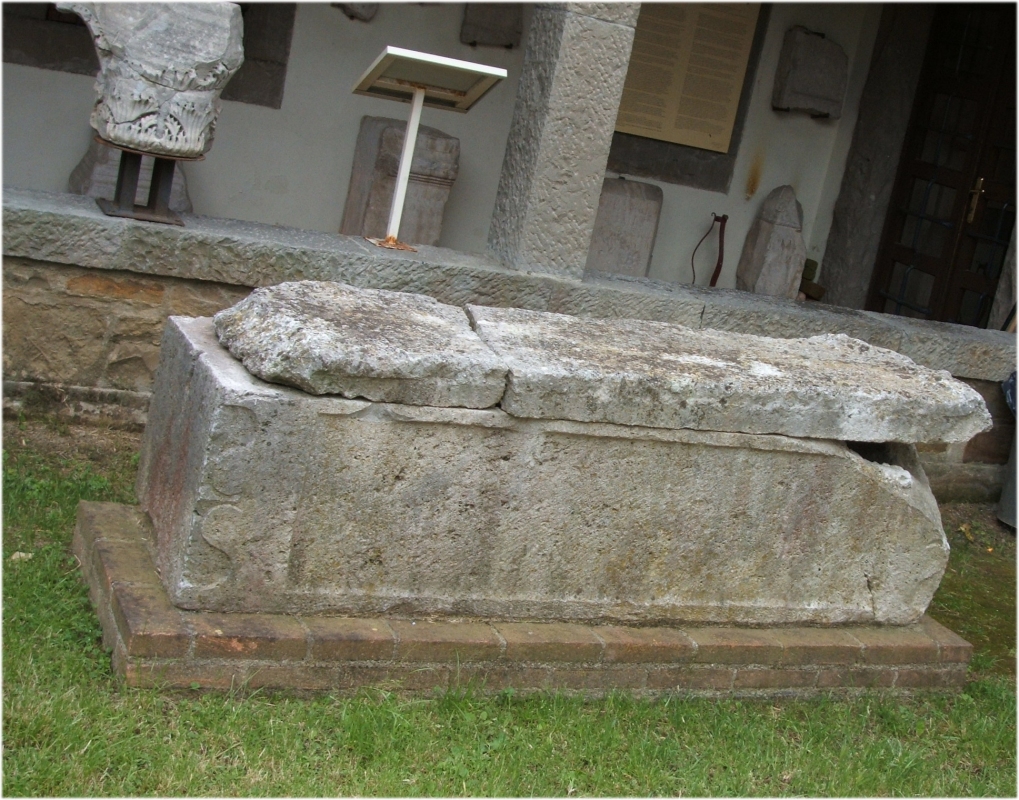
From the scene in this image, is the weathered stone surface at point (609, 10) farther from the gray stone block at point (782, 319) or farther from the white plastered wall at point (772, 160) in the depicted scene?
the white plastered wall at point (772, 160)

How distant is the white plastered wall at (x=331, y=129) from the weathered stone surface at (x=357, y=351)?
3.63 meters

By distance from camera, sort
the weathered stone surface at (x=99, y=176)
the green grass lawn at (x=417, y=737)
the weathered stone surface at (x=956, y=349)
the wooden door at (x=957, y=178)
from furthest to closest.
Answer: the wooden door at (x=957, y=178) < the weathered stone surface at (x=99, y=176) < the weathered stone surface at (x=956, y=349) < the green grass lawn at (x=417, y=737)

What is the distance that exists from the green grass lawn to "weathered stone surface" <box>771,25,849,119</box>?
4.85m

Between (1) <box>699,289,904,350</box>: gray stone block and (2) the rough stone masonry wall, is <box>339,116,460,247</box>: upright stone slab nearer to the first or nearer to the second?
(2) the rough stone masonry wall

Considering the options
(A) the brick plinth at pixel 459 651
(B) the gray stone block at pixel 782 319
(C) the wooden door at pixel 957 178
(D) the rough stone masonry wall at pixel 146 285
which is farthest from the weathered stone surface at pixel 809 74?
(A) the brick plinth at pixel 459 651

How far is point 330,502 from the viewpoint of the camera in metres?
2.91

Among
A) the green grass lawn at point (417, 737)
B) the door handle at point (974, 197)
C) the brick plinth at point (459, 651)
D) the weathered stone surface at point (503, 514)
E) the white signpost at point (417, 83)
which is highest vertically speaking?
the door handle at point (974, 197)

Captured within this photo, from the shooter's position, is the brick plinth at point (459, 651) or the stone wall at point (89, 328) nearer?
the brick plinth at point (459, 651)

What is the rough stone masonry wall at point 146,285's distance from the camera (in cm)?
416

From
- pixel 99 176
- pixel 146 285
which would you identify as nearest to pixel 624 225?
pixel 99 176

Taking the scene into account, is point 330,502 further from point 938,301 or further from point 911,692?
point 938,301

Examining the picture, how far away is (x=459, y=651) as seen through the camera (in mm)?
3045

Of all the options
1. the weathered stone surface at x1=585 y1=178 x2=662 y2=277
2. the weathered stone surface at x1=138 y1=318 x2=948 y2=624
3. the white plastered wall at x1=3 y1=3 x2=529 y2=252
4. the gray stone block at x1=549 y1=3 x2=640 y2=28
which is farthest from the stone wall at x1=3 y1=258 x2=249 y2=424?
the weathered stone surface at x1=585 y1=178 x2=662 y2=277

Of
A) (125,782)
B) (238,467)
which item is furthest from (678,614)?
(125,782)
